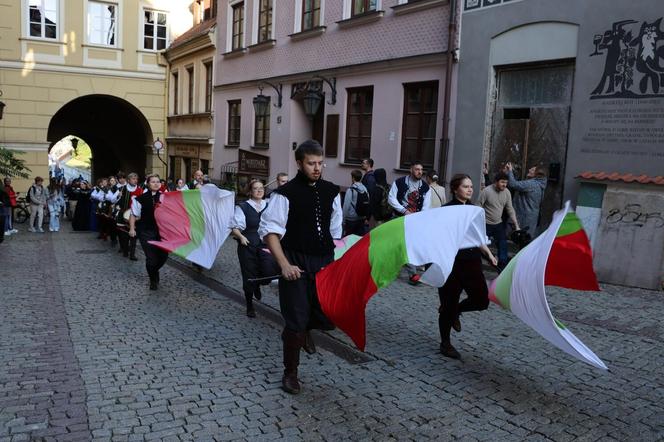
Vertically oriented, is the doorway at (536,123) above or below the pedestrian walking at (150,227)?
above

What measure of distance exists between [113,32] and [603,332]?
80.9 ft

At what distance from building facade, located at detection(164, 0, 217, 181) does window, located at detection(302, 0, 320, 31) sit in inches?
257

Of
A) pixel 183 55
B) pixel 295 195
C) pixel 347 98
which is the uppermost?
pixel 183 55

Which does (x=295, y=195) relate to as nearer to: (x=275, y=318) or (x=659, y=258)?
(x=275, y=318)

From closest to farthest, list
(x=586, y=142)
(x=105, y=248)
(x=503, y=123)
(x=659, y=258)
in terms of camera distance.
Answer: (x=659, y=258) → (x=586, y=142) → (x=503, y=123) → (x=105, y=248)

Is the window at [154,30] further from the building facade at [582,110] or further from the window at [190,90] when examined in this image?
the building facade at [582,110]

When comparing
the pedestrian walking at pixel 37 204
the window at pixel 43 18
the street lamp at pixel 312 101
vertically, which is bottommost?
the pedestrian walking at pixel 37 204

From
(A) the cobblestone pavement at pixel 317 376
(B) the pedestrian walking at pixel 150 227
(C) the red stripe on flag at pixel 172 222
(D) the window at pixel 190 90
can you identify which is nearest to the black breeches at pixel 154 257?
(B) the pedestrian walking at pixel 150 227

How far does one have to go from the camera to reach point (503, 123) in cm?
1188

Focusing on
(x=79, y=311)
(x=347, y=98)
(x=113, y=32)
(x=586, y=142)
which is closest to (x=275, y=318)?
(x=79, y=311)

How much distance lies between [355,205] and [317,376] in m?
5.14

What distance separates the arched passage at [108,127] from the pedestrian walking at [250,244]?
23.3m

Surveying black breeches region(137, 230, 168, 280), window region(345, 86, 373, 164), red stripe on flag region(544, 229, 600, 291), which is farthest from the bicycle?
red stripe on flag region(544, 229, 600, 291)

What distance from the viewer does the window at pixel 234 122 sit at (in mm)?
22172
